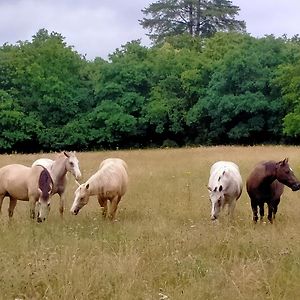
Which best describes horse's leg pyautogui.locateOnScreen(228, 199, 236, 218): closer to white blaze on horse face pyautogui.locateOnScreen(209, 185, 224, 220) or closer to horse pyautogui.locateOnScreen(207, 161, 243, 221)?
horse pyautogui.locateOnScreen(207, 161, 243, 221)

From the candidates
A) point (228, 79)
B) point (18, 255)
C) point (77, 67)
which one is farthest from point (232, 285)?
point (77, 67)

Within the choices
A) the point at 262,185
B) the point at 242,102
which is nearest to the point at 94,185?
the point at 262,185

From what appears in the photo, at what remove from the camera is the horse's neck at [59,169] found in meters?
11.7

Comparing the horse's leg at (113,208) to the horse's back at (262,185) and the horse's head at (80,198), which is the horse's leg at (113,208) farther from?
the horse's back at (262,185)

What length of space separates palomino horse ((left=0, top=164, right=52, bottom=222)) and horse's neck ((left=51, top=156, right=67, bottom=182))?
62 centimetres

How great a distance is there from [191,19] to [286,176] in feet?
196

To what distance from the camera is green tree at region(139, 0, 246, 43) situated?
66500 mm

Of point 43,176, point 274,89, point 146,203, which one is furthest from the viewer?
point 274,89

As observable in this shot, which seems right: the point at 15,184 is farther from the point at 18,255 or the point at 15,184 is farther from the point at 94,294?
the point at 94,294

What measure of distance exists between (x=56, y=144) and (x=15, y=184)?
3122 centimetres

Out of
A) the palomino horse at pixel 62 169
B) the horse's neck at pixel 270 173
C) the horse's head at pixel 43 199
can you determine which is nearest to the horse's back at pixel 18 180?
the palomino horse at pixel 62 169

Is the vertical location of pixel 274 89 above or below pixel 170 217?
above

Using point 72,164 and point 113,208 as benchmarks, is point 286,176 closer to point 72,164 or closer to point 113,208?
point 113,208

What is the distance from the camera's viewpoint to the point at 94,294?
6004 mm
